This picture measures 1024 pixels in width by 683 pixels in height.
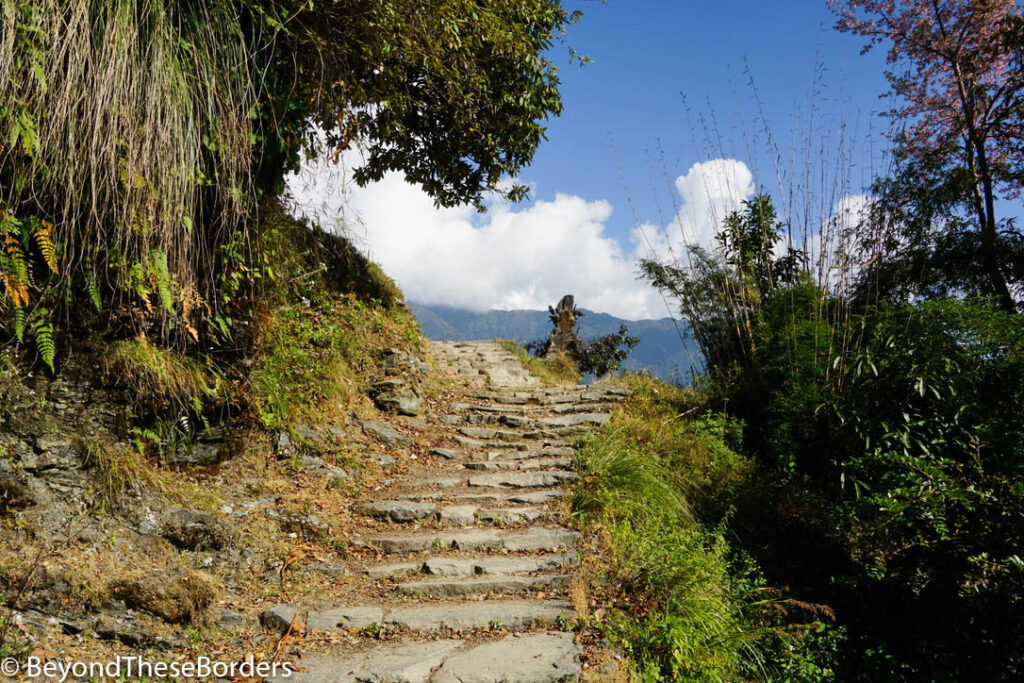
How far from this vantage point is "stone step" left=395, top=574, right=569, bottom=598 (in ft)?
11.4

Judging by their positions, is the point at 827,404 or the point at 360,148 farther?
the point at 360,148

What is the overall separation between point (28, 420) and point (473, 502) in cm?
303

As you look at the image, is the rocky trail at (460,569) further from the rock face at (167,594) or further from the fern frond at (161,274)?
the fern frond at (161,274)

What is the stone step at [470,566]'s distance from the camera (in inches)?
145

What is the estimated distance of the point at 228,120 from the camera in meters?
3.78

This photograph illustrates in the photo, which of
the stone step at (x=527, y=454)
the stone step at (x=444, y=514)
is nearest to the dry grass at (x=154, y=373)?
the stone step at (x=444, y=514)

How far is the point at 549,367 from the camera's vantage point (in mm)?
11055

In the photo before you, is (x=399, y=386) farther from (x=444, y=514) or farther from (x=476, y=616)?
(x=476, y=616)

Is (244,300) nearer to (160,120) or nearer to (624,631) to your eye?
(160,120)

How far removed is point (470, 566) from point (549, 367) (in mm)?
7454

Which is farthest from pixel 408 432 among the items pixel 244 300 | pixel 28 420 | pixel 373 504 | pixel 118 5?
pixel 118 5

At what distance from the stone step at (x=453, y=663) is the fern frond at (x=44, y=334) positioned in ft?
7.15

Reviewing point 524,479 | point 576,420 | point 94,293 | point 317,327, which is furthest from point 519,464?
point 94,293

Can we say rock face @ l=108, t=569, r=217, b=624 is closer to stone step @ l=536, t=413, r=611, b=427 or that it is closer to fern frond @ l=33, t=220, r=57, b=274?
fern frond @ l=33, t=220, r=57, b=274
